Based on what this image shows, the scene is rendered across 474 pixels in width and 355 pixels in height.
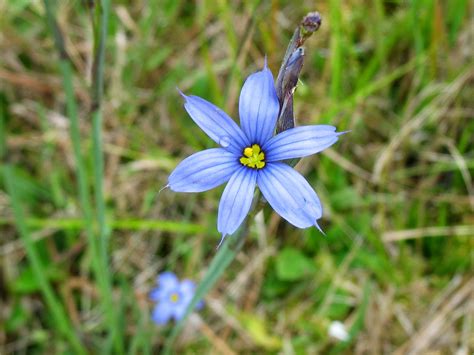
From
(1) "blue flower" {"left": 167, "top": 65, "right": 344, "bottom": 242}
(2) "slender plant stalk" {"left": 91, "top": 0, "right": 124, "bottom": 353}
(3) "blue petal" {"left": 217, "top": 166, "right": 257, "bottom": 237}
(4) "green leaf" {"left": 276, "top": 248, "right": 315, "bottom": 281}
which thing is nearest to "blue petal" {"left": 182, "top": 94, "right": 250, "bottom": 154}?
(1) "blue flower" {"left": 167, "top": 65, "right": 344, "bottom": 242}

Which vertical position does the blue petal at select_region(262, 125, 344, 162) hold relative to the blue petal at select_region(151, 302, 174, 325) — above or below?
below

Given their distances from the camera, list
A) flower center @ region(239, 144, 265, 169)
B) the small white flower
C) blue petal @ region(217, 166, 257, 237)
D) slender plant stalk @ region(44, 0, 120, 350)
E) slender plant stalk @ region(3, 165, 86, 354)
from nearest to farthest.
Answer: blue petal @ region(217, 166, 257, 237) < flower center @ region(239, 144, 265, 169) < slender plant stalk @ region(44, 0, 120, 350) < slender plant stalk @ region(3, 165, 86, 354) < the small white flower

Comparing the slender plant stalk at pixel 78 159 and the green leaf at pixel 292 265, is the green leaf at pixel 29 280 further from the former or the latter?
the green leaf at pixel 292 265

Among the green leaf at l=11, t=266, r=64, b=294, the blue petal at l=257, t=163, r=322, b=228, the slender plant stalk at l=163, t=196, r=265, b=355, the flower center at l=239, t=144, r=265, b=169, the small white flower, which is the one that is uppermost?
the green leaf at l=11, t=266, r=64, b=294

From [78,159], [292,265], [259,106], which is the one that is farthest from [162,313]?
[259,106]

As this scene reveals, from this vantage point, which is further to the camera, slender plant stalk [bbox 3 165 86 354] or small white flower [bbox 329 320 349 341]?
small white flower [bbox 329 320 349 341]

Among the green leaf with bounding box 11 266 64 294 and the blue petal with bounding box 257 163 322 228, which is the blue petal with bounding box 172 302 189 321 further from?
the blue petal with bounding box 257 163 322 228

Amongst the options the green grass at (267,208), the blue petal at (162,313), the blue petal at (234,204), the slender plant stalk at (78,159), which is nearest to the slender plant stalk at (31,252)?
the green grass at (267,208)
